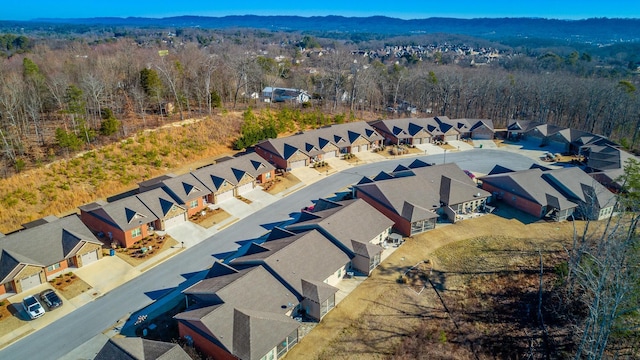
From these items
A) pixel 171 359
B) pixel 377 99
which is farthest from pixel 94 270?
pixel 377 99

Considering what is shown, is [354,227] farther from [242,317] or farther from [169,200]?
[169,200]

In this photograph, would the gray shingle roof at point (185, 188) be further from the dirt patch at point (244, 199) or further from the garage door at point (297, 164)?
the garage door at point (297, 164)

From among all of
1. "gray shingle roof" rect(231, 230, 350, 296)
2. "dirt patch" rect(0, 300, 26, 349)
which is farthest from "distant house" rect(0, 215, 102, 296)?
"gray shingle roof" rect(231, 230, 350, 296)

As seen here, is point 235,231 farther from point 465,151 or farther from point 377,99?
point 377,99

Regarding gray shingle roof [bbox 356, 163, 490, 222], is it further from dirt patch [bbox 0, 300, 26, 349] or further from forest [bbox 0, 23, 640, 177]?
dirt patch [bbox 0, 300, 26, 349]

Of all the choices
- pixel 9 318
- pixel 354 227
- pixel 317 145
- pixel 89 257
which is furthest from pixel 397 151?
pixel 9 318
